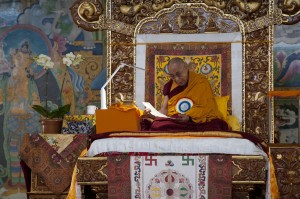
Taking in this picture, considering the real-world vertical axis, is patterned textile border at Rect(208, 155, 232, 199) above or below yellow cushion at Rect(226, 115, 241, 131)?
below

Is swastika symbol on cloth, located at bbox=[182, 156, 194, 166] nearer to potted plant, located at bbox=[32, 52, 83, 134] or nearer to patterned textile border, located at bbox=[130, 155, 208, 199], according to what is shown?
patterned textile border, located at bbox=[130, 155, 208, 199]

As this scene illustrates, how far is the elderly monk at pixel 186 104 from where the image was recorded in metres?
7.09

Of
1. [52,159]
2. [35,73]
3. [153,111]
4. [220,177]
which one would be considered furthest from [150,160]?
[35,73]

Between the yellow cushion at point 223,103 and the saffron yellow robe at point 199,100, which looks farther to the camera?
the yellow cushion at point 223,103

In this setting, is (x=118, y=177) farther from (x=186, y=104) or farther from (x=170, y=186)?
(x=186, y=104)

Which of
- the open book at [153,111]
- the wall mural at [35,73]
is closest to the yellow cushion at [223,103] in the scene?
the open book at [153,111]

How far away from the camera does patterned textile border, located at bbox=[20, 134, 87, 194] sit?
6.65 meters

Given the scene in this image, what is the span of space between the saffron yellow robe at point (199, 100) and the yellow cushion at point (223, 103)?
0.20 m

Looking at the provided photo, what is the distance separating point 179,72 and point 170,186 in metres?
2.00

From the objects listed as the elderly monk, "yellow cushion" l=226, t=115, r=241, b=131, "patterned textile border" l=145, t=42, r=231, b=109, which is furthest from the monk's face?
"yellow cushion" l=226, t=115, r=241, b=131

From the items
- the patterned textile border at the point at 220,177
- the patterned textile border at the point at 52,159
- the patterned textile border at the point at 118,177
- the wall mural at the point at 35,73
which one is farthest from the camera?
the wall mural at the point at 35,73

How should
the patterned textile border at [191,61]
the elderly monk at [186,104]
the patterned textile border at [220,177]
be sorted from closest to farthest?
the patterned textile border at [220,177], the elderly monk at [186,104], the patterned textile border at [191,61]

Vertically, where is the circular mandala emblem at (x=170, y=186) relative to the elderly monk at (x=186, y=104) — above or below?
below

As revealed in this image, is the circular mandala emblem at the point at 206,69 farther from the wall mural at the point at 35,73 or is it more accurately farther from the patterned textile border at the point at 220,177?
the patterned textile border at the point at 220,177
